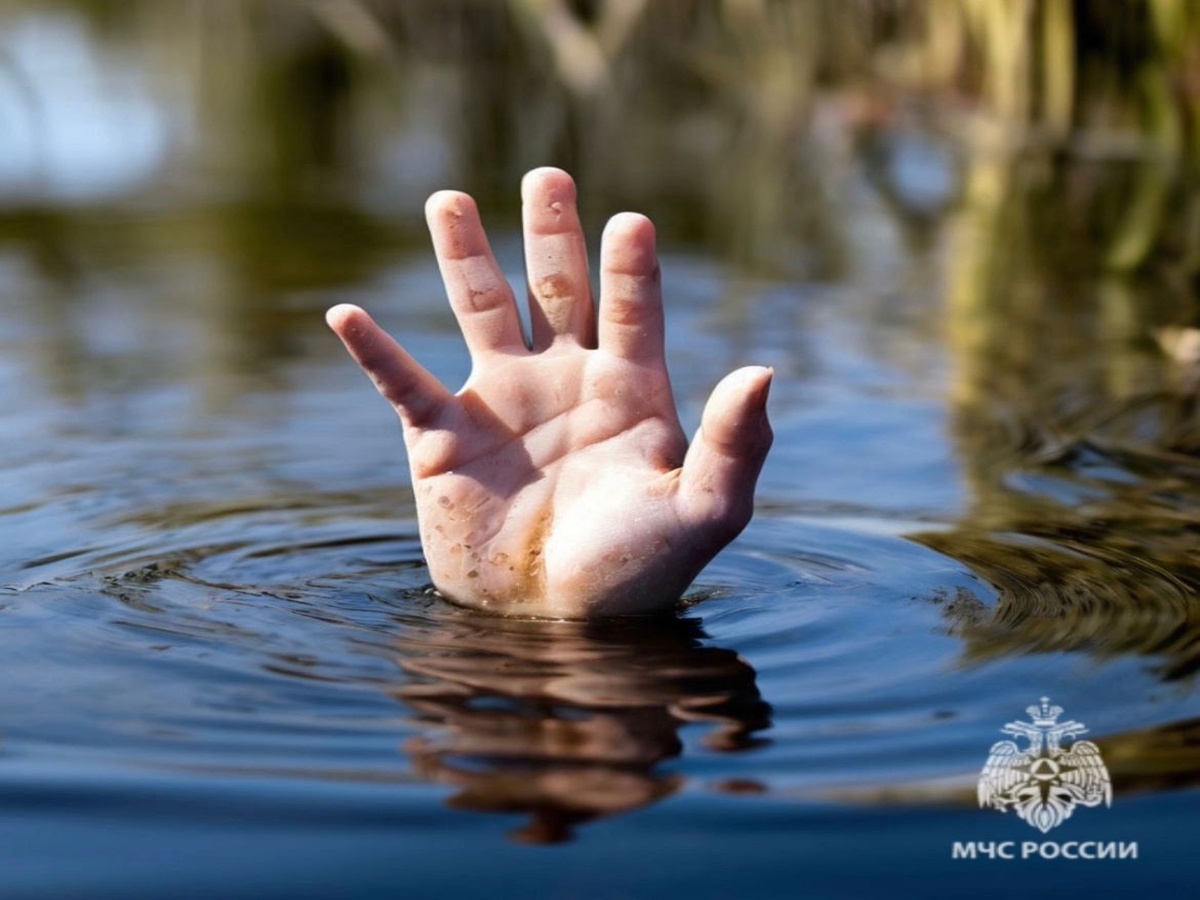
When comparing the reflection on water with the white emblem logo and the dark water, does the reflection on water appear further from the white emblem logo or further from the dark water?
the white emblem logo

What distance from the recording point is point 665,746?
5.80 ft

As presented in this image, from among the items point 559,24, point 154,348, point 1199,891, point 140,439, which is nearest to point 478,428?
point 1199,891

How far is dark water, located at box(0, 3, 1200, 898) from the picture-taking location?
155cm

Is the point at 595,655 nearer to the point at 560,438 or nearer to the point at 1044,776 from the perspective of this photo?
the point at 560,438

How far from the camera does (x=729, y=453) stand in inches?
84.6

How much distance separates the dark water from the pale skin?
0.27 feet

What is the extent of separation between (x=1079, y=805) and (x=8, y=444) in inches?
98.1

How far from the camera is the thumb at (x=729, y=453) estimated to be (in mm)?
2080

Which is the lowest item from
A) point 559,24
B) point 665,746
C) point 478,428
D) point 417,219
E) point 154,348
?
point 665,746

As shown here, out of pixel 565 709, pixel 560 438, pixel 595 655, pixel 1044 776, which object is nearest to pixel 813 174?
pixel 560 438

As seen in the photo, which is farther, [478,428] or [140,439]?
[140,439]

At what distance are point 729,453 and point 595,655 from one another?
0.29m

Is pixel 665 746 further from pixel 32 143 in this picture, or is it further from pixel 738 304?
pixel 32 143

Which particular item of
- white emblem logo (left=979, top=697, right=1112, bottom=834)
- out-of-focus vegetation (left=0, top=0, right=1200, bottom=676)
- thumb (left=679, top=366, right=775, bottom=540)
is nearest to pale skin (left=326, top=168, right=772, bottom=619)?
thumb (left=679, top=366, right=775, bottom=540)
